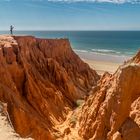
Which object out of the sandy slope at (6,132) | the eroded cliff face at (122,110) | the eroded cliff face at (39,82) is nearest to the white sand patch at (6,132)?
the sandy slope at (6,132)

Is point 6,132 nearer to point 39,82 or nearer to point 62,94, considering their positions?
point 39,82

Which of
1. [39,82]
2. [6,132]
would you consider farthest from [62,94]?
[6,132]

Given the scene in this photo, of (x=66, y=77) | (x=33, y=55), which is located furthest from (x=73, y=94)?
(x=33, y=55)

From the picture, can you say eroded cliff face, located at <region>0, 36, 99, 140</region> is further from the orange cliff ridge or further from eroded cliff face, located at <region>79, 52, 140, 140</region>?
eroded cliff face, located at <region>79, 52, 140, 140</region>

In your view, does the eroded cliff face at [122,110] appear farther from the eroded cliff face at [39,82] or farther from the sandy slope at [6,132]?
the eroded cliff face at [39,82]

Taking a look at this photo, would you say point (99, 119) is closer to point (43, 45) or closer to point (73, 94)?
point (73, 94)

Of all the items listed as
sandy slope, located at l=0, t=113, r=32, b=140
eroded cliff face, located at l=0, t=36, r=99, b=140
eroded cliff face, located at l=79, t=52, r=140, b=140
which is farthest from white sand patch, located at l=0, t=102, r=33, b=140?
eroded cliff face, located at l=0, t=36, r=99, b=140

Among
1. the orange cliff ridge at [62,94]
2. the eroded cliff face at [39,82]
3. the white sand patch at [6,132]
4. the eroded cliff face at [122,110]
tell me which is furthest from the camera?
the eroded cliff face at [39,82]
